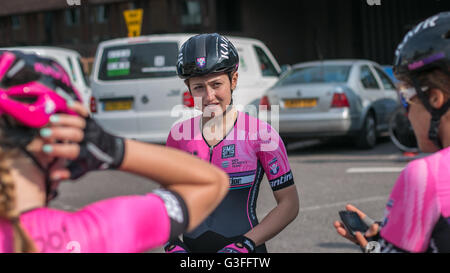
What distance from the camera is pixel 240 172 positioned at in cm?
276

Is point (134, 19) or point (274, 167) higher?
point (274, 167)

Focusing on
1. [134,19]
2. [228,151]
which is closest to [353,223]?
[228,151]

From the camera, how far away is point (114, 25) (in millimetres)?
39500

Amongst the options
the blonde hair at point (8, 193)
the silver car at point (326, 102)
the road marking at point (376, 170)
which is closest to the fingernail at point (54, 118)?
the blonde hair at point (8, 193)

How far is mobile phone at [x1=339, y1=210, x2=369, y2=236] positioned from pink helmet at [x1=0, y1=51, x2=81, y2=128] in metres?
0.98

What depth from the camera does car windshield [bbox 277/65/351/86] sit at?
12453mm

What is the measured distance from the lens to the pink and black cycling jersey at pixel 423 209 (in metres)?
1.58

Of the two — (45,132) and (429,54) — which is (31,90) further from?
(429,54)

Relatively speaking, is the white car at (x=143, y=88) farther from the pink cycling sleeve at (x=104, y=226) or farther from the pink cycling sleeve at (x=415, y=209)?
the pink cycling sleeve at (x=104, y=226)

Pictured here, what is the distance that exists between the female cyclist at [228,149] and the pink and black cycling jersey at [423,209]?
1.02 meters

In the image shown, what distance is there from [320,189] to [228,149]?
6.03 m

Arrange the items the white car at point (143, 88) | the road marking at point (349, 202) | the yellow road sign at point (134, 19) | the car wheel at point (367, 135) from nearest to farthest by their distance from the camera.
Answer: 1. the road marking at point (349, 202)
2. the white car at point (143, 88)
3. the car wheel at point (367, 135)
4. the yellow road sign at point (134, 19)

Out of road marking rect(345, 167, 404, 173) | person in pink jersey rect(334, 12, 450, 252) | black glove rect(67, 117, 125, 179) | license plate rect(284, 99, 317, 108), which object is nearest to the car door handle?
license plate rect(284, 99, 317, 108)
